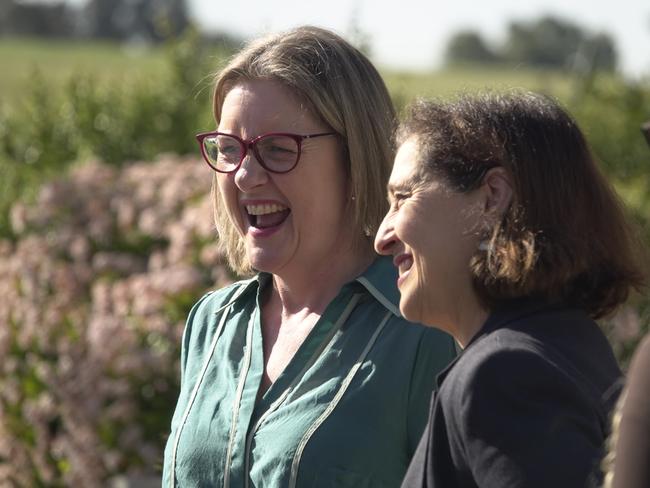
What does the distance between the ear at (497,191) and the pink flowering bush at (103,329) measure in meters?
3.60

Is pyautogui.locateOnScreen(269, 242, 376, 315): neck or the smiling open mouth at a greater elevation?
the smiling open mouth

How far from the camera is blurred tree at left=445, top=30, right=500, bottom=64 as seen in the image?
66.9 meters

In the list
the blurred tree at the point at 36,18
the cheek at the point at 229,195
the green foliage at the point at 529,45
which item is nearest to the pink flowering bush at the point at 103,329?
the cheek at the point at 229,195

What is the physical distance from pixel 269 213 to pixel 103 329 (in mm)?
3042

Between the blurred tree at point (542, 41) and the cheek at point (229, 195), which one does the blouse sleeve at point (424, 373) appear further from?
the blurred tree at point (542, 41)

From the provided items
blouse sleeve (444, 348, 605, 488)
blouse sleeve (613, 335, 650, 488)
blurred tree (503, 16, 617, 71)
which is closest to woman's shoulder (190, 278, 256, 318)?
blouse sleeve (444, 348, 605, 488)

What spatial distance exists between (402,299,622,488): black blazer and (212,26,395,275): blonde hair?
1.01m

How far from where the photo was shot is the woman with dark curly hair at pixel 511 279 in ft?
6.43

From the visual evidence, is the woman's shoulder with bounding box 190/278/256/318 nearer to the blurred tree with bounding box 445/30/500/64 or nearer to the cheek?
the cheek

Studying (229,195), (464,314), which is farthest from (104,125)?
(464,314)

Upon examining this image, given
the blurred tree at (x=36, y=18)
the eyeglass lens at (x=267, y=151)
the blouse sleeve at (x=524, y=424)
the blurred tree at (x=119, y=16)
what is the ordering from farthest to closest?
the blurred tree at (x=119, y=16) < the blurred tree at (x=36, y=18) < the eyeglass lens at (x=267, y=151) < the blouse sleeve at (x=524, y=424)

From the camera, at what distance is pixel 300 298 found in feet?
10.3

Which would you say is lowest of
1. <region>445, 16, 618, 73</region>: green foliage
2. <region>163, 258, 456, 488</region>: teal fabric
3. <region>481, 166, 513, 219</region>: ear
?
<region>445, 16, 618, 73</region>: green foliage

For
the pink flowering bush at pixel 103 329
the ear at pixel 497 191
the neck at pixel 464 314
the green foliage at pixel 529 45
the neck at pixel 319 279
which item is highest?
the ear at pixel 497 191
